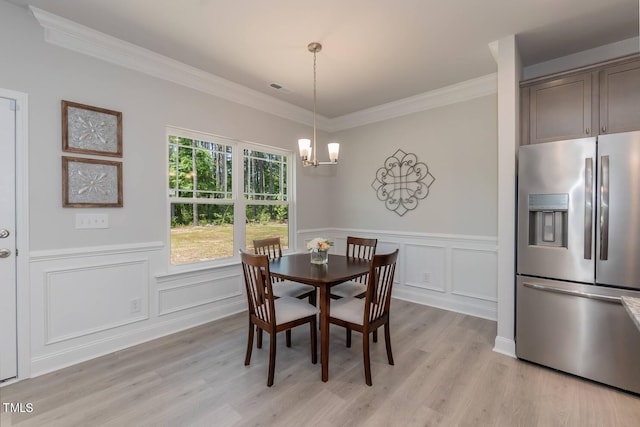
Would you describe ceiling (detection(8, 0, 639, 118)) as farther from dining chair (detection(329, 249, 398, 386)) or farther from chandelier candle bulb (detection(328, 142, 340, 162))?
dining chair (detection(329, 249, 398, 386))

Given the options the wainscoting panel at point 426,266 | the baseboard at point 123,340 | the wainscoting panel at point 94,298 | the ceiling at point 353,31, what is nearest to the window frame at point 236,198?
the wainscoting panel at point 94,298

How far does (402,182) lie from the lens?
4.17 m

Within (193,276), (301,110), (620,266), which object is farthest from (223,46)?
(620,266)

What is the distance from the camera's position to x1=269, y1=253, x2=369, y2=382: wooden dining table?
2232 millimetres

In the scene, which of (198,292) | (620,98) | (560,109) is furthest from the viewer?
(198,292)

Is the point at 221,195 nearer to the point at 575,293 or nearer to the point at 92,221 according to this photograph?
the point at 92,221

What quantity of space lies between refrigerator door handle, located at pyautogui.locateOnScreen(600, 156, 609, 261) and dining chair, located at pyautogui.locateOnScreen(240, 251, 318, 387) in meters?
2.17

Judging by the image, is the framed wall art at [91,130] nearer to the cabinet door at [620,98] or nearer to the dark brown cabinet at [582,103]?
the dark brown cabinet at [582,103]

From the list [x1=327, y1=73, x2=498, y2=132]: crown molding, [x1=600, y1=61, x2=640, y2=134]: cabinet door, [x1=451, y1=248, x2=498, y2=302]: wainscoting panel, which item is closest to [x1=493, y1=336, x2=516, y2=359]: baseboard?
[x1=451, y1=248, x2=498, y2=302]: wainscoting panel

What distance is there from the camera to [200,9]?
222 cm

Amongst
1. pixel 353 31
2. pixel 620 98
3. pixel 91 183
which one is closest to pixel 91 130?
pixel 91 183

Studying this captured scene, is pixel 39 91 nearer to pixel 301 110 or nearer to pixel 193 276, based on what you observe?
pixel 193 276

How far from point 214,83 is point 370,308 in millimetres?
2905

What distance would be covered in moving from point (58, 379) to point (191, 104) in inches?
106
